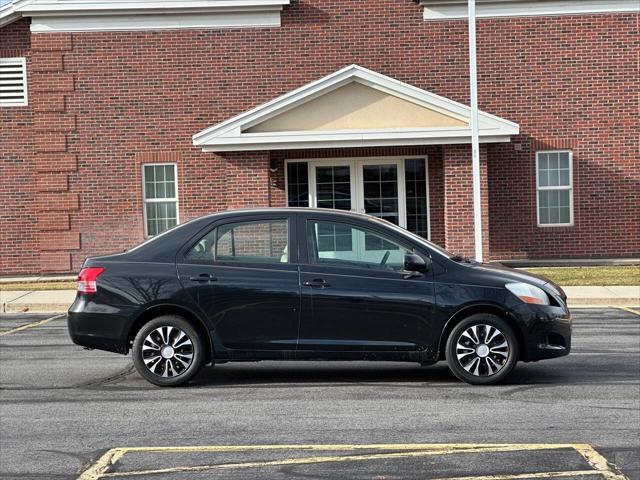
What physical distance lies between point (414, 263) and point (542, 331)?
1363 mm

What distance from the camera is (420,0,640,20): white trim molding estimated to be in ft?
68.3

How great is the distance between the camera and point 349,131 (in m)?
19.3

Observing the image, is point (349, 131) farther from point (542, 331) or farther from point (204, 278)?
point (542, 331)

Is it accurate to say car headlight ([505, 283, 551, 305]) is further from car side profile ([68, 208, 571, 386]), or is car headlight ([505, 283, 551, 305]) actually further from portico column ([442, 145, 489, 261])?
portico column ([442, 145, 489, 261])

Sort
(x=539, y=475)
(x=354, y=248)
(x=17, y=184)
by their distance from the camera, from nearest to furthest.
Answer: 1. (x=539, y=475)
2. (x=354, y=248)
3. (x=17, y=184)

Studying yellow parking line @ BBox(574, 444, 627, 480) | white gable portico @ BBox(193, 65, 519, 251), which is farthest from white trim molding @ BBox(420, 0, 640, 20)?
yellow parking line @ BBox(574, 444, 627, 480)

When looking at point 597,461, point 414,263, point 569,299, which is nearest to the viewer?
point 597,461

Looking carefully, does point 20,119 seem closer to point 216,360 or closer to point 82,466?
point 216,360

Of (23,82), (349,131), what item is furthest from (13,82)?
(349,131)

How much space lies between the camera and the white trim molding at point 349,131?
1919 cm

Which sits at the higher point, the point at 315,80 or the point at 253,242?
the point at 315,80

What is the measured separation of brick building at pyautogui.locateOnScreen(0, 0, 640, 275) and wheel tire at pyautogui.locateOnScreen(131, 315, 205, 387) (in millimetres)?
12251

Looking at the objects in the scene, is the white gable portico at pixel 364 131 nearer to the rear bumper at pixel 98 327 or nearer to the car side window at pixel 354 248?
the car side window at pixel 354 248

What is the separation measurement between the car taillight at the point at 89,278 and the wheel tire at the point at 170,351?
62 cm
